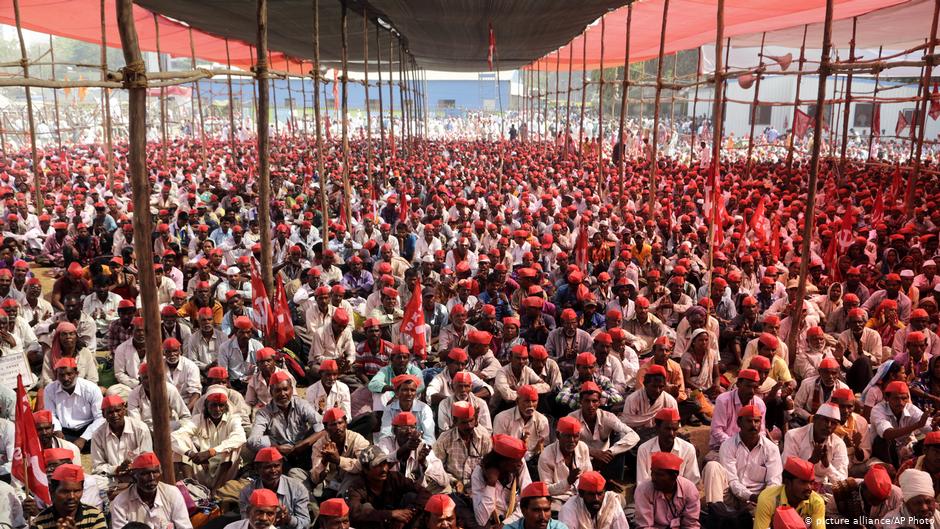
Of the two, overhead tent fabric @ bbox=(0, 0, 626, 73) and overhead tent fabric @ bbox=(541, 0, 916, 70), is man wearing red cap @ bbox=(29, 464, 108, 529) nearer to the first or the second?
overhead tent fabric @ bbox=(0, 0, 626, 73)

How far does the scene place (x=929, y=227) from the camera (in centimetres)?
1223

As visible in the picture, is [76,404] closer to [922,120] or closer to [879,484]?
[879,484]

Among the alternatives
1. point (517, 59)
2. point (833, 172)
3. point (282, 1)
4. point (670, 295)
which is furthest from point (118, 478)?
point (517, 59)

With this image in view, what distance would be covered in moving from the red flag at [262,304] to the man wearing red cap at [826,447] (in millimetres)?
4786

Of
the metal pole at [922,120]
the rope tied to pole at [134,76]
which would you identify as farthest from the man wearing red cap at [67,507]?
the metal pole at [922,120]

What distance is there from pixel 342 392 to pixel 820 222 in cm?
953

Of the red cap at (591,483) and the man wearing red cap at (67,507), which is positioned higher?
the red cap at (591,483)

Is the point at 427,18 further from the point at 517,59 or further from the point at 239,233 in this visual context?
the point at 517,59

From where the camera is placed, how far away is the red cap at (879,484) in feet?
14.9

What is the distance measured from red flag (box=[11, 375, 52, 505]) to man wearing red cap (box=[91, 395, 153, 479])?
34.6 inches

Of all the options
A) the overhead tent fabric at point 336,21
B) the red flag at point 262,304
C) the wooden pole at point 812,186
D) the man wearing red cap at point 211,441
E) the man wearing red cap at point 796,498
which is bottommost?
the man wearing red cap at point 211,441

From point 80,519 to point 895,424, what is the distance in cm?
564

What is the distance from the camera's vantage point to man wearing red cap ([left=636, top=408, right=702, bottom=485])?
5117mm

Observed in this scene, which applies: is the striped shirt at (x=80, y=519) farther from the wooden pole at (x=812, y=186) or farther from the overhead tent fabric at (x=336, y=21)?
the overhead tent fabric at (x=336, y=21)
